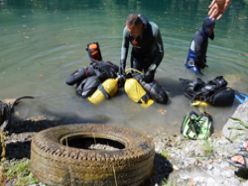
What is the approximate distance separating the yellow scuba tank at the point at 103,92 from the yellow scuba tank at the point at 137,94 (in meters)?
0.29

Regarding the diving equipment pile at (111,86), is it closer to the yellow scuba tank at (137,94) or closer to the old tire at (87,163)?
the yellow scuba tank at (137,94)

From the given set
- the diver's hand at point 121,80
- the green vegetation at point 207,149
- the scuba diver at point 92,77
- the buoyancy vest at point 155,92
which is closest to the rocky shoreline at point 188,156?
the green vegetation at point 207,149

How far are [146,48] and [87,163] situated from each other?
422 centimetres

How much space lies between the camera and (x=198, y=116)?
6.29 meters

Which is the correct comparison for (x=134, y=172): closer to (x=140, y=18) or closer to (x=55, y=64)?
(x=140, y=18)

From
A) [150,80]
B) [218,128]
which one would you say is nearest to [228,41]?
[150,80]

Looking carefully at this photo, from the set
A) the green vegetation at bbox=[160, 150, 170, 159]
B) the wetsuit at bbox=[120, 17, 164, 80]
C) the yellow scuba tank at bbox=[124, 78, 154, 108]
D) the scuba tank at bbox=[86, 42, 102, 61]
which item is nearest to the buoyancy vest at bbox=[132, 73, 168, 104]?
the yellow scuba tank at bbox=[124, 78, 154, 108]

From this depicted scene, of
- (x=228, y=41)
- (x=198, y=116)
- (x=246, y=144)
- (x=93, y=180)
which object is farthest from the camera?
(x=228, y=41)

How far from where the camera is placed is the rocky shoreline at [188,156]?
4.24 m

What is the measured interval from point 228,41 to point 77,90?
722 cm

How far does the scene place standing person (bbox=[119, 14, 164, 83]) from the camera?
7078 mm

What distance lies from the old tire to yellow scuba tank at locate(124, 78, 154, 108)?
278 centimetres

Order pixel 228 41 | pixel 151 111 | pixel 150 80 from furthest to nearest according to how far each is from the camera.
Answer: pixel 228 41 < pixel 150 80 < pixel 151 111

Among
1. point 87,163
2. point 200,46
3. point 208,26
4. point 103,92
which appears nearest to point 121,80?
point 103,92
